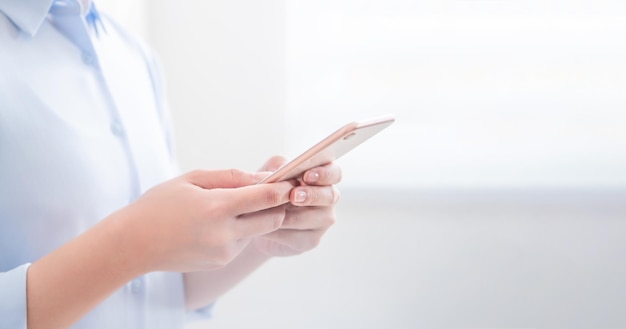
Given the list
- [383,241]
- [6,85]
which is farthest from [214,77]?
[6,85]

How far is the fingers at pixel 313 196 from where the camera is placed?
2.06ft

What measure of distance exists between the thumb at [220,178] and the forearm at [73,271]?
0.28ft

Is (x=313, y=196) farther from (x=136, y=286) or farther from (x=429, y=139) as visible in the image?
(x=429, y=139)

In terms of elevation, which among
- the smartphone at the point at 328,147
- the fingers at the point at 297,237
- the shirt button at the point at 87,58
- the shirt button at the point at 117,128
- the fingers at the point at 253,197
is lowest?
the fingers at the point at 297,237

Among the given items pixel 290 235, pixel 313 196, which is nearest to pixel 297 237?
Answer: pixel 290 235

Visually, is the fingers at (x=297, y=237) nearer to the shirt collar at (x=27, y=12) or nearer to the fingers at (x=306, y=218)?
the fingers at (x=306, y=218)

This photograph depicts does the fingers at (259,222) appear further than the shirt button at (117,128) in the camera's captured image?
No

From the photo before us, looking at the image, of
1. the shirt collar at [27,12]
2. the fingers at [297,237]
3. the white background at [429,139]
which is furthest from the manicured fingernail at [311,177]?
the white background at [429,139]

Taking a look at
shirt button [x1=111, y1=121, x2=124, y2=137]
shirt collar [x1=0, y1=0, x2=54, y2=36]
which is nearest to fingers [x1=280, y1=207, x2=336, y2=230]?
shirt button [x1=111, y1=121, x2=124, y2=137]

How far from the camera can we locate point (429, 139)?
1355 mm

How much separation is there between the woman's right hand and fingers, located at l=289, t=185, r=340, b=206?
0.12ft

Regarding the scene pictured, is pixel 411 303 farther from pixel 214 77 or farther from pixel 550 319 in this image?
pixel 214 77

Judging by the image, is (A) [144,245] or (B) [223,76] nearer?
(A) [144,245]

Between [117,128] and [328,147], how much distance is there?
0.28 metres
